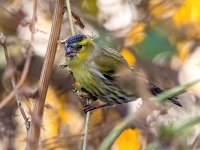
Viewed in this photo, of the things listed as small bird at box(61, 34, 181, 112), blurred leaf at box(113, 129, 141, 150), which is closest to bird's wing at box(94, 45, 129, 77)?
small bird at box(61, 34, 181, 112)

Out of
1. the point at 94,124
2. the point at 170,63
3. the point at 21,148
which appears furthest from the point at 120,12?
the point at 21,148

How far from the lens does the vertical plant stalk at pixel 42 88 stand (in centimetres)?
207

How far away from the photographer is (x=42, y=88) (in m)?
2.24

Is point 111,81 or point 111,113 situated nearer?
point 111,81

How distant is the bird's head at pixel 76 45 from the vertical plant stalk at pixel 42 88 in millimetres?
557

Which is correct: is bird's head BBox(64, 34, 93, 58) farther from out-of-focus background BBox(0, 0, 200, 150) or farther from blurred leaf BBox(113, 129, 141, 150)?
blurred leaf BBox(113, 129, 141, 150)

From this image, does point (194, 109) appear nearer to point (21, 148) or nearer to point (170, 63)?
point (170, 63)

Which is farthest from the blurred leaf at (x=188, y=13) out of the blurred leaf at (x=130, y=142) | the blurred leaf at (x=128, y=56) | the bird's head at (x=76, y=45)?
the blurred leaf at (x=130, y=142)

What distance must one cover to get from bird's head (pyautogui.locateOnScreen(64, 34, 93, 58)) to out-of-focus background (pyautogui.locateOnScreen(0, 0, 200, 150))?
0.28ft

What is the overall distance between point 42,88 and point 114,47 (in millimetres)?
1659

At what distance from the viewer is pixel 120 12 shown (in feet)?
14.8

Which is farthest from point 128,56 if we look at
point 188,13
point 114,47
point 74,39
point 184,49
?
point 74,39

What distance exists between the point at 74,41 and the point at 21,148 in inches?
55.4

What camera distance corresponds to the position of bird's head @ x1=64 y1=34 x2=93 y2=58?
3093 millimetres
